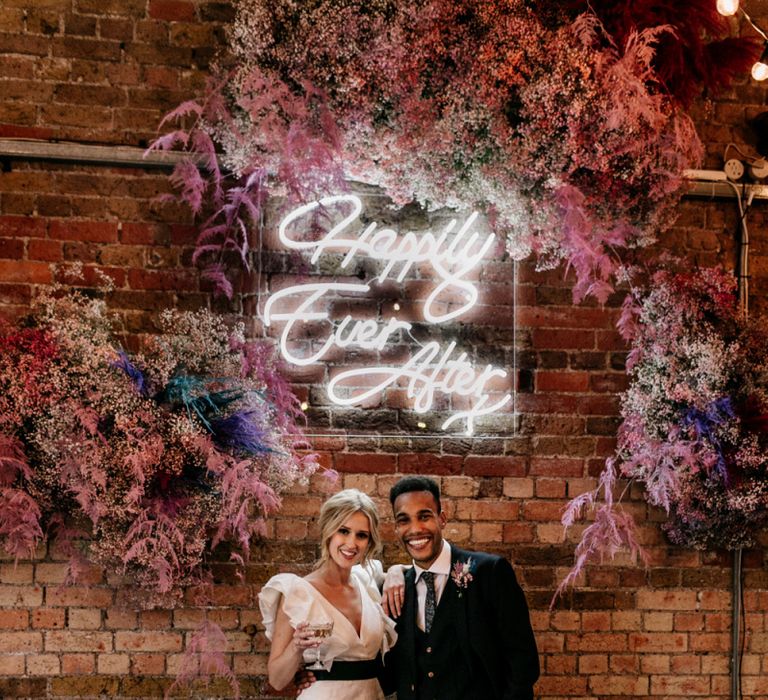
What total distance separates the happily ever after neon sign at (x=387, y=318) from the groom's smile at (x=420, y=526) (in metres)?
0.58

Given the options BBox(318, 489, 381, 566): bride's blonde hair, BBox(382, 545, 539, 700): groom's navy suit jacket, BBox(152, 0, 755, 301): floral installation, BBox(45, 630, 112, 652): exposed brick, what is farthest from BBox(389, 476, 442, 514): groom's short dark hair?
BBox(45, 630, 112, 652): exposed brick

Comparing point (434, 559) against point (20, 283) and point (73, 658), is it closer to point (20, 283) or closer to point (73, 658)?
point (73, 658)

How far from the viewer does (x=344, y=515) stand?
3215 millimetres

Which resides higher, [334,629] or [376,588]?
[376,588]

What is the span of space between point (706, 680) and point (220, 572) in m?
2.36

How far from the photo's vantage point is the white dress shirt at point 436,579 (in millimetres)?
3146

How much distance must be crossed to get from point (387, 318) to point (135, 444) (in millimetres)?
1248

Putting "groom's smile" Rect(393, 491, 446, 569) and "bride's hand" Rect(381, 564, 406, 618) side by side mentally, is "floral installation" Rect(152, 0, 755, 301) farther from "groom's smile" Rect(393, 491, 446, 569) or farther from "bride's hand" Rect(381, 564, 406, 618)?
"bride's hand" Rect(381, 564, 406, 618)

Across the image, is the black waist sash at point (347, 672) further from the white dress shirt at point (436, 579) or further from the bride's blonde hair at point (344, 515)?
the bride's blonde hair at point (344, 515)

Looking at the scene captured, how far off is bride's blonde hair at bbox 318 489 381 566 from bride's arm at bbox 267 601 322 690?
321mm

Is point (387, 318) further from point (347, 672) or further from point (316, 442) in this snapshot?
point (347, 672)

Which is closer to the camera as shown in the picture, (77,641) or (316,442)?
(77,641)

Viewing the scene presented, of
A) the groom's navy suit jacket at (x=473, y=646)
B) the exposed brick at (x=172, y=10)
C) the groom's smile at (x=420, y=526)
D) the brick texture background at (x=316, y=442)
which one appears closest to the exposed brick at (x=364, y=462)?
the brick texture background at (x=316, y=442)

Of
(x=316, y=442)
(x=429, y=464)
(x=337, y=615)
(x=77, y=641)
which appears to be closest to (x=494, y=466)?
(x=429, y=464)
